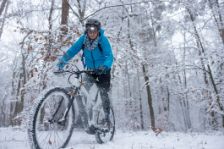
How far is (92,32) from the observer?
505 cm

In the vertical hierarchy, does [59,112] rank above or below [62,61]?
below

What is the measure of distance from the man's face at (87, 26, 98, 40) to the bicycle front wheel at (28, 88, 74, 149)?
130 centimetres

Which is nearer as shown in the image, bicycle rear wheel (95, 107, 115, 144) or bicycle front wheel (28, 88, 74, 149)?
bicycle front wheel (28, 88, 74, 149)

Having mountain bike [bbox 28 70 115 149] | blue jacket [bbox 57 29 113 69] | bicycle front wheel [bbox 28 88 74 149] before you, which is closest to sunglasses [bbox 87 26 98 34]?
blue jacket [bbox 57 29 113 69]

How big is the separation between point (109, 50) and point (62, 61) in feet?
3.03

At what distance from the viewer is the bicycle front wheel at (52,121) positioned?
3824mm

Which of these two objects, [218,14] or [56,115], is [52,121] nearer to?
[56,115]

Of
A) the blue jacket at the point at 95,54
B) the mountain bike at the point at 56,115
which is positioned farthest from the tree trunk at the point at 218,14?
the mountain bike at the point at 56,115

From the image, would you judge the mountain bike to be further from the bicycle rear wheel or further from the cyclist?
the bicycle rear wheel

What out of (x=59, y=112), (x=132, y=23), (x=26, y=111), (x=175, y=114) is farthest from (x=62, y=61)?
(x=175, y=114)

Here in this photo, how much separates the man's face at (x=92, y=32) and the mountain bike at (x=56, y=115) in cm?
74

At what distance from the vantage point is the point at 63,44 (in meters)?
7.96

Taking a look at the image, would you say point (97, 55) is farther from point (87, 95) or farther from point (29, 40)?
point (29, 40)

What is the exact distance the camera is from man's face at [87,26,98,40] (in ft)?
16.5
